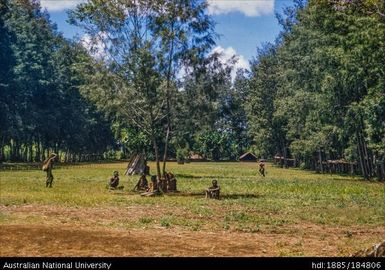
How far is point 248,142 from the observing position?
148000 mm

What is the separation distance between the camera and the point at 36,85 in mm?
76438

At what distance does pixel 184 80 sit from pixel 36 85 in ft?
158

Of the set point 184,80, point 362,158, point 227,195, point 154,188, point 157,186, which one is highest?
point 184,80

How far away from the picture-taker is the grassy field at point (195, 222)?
13477mm

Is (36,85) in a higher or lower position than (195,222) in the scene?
higher

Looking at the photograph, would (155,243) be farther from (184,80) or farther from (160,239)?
(184,80)

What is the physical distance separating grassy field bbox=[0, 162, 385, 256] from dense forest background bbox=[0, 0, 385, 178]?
7.57 m

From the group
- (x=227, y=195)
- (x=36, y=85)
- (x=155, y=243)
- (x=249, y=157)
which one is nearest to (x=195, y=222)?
(x=155, y=243)

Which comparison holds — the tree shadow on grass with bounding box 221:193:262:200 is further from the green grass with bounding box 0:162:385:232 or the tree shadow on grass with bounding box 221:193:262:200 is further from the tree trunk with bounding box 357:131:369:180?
the tree trunk with bounding box 357:131:369:180

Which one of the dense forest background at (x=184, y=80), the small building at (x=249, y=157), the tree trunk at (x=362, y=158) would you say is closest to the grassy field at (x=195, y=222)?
the dense forest background at (x=184, y=80)

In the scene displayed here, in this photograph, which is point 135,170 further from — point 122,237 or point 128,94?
point 122,237

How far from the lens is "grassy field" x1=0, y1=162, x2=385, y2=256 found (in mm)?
13477

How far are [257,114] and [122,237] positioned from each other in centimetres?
8000

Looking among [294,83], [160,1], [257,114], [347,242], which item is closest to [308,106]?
[294,83]
